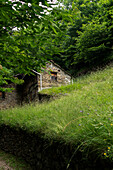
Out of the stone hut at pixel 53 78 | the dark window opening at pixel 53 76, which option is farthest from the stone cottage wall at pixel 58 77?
the dark window opening at pixel 53 76

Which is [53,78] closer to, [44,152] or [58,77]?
[58,77]

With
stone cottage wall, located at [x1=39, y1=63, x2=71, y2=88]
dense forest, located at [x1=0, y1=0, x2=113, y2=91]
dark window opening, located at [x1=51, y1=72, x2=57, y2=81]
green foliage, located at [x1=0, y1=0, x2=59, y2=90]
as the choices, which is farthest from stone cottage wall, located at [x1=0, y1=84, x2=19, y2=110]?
green foliage, located at [x1=0, y1=0, x2=59, y2=90]

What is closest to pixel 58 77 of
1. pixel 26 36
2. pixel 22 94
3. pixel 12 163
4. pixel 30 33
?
pixel 22 94

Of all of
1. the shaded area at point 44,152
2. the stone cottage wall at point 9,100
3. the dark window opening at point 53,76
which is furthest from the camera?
the stone cottage wall at point 9,100

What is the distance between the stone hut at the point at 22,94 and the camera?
14020mm

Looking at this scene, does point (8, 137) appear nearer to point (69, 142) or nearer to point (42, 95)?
point (69, 142)

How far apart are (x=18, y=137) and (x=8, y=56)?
10.3ft

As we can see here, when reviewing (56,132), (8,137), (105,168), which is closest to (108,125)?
(105,168)

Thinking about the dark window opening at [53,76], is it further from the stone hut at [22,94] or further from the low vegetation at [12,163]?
the low vegetation at [12,163]

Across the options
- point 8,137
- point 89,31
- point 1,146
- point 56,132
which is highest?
point 89,31

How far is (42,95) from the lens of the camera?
12352 millimetres

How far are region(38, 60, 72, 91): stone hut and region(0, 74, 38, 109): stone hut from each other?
26.2 inches

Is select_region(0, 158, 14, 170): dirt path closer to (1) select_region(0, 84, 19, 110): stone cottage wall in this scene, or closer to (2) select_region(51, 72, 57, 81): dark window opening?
(2) select_region(51, 72, 57, 81): dark window opening

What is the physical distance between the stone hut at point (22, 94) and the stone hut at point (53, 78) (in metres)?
0.67
